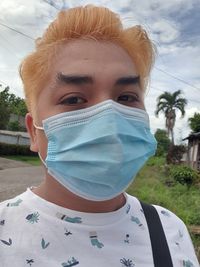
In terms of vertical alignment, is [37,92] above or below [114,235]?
above

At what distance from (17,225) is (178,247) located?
0.61 metres

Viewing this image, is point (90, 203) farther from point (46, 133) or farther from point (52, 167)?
point (46, 133)

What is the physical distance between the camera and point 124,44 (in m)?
1.52

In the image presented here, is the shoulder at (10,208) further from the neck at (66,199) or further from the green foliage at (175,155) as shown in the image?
the green foliage at (175,155)

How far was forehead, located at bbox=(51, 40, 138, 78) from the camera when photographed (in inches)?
55.4

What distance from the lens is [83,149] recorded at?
1.41 m

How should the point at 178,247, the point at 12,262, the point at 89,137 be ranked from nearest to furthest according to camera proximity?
the point at 12,262 < the point at 89,137 < the point at 178,247

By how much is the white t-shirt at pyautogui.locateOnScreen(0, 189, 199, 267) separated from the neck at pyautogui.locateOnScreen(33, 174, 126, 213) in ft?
0.07

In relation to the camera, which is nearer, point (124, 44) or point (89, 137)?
point (89, 137)

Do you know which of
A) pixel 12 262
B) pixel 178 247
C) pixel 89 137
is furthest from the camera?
pixel 178 247

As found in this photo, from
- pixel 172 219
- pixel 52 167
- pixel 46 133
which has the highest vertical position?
pixel 46 133

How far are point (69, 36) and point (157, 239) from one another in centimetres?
83

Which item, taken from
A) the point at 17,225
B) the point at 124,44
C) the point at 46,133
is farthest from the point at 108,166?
the point at 124,44

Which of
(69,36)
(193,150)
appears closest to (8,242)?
(69,36)
